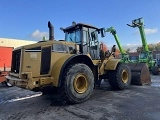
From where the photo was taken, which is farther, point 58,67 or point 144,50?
point 144,50

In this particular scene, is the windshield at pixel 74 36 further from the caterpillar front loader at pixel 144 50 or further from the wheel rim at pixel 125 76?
the caterpillar front loader at pixel 144 50

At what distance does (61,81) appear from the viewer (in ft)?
19.4

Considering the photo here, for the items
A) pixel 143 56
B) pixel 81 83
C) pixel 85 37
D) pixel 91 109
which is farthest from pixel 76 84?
pixel 143 56

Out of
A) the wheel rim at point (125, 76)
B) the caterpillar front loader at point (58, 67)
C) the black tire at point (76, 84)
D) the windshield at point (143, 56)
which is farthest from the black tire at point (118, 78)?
the windshield at point (143, 56)

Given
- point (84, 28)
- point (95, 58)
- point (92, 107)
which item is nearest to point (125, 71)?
point (95, 58)

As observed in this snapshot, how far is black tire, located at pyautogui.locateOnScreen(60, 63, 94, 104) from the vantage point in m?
5.87

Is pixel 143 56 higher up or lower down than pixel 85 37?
lower down

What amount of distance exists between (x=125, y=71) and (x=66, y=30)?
3.28 meters

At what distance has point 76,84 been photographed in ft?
20.6

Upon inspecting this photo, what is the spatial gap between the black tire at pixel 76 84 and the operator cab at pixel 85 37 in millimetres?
1172

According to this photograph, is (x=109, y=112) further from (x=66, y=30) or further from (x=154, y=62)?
(x=154, y=62)

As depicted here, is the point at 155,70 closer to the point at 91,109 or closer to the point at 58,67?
the point at 91,109

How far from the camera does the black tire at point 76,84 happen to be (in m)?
5.87

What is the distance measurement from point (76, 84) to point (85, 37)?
83.2 inches
